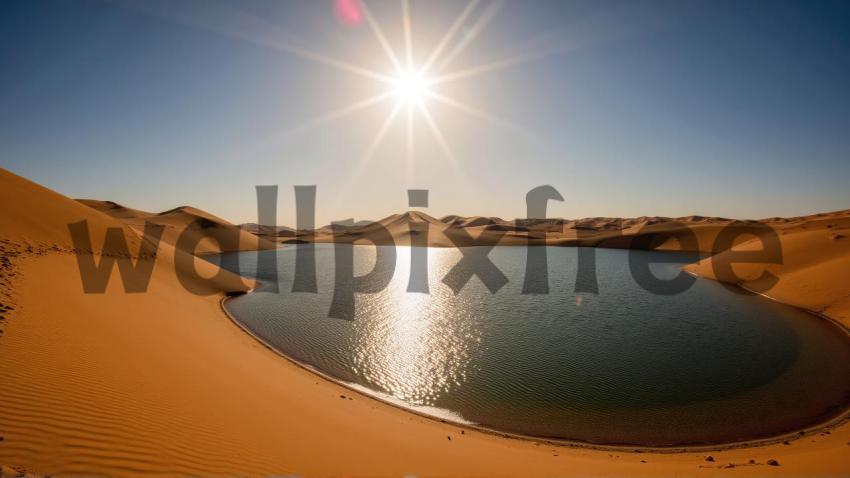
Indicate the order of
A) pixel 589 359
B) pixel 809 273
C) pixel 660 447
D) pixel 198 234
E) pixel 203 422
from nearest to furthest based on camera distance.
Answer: pixel 203 422 < pixel 660 447 < pixel 589 359 < pixel 809 273 < pixel 198 234

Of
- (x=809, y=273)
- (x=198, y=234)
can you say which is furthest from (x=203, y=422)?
(x=198, y=234)

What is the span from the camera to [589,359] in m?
16.0

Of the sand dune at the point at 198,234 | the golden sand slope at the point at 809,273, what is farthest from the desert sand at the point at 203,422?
the sand dune at the point at 198,234

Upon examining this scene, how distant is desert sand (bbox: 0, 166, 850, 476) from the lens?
582cm

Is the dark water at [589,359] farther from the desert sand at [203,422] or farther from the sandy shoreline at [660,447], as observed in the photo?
the desert sand at [203,422]

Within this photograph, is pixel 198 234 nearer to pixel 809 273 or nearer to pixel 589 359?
pixel 589 359

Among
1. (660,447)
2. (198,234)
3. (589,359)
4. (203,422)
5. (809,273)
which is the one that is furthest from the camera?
(198,234)

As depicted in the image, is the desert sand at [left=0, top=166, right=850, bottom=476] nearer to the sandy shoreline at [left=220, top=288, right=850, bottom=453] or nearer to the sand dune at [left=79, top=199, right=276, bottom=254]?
the sandy shoreline at [left=220, top=288, right=850, bottom=453]

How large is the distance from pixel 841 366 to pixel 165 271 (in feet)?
144

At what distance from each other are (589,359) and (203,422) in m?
15.8

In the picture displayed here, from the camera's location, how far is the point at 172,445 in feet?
20.2

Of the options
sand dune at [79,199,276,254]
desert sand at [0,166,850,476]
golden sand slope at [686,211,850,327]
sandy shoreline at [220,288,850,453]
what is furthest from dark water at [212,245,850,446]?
sand dune at [79,199,276,254]

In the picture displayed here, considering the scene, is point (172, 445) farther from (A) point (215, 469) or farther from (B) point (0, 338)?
(B) point (0, 338)

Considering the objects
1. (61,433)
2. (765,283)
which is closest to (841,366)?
(765,283)
